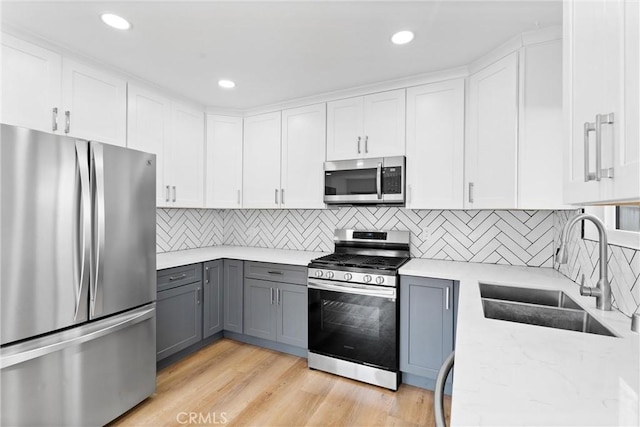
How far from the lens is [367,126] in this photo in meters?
2.76

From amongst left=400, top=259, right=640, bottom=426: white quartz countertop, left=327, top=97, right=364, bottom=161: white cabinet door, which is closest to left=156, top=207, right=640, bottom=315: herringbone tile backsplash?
left=400, top=259, right=640, bottom=426: white quartz countertop

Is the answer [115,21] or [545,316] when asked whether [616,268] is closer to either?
[545,316]

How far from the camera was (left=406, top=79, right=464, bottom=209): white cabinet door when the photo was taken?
2.42 meters

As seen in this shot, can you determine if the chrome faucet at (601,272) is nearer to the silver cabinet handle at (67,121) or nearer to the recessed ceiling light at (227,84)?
the recessed ceiling light at (227,84)

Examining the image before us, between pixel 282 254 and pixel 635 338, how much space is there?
257cm


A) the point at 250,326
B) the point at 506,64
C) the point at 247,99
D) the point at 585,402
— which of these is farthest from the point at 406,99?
the point at 250,326

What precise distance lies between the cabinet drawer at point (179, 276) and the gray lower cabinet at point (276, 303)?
455mm

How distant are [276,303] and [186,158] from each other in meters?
1.69

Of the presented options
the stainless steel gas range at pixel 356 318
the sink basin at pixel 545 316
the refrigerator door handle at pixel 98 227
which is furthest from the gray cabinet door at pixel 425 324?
the refrigerator door handle at pixel 98 227

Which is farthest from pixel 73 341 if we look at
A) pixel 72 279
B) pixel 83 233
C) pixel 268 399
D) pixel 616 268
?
pixel 616 268

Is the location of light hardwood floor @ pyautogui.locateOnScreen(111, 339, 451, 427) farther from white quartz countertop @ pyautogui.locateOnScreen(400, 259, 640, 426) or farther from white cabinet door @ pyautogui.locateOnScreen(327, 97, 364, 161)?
white cabinet door @ pyautogui.locateOnScreen(327, 97, 364, 161)

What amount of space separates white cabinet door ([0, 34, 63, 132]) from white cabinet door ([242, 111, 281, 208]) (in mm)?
1628

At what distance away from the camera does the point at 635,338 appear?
1.09 metres

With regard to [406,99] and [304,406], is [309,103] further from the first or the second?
[304,406]
